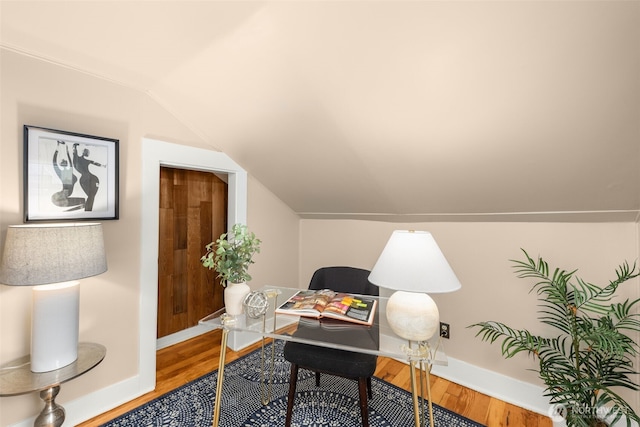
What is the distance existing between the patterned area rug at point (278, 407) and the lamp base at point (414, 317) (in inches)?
34.7

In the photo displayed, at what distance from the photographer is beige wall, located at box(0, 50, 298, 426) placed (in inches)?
57.3

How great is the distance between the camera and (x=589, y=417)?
1.33 m

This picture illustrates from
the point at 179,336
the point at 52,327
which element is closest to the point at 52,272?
the point at 52,327

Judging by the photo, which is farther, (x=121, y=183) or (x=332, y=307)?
(x=121, y=183)

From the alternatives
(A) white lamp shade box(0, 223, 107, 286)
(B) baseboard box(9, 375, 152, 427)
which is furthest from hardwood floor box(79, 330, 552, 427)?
(A) white lamp shade box(0, 223, 107, 286)

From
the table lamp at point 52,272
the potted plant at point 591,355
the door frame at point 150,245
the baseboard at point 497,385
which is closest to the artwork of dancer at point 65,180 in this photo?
the table lamp at point 52,272

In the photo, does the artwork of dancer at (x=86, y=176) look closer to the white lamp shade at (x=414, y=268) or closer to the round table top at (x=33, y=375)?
the round table top at (x=33, y=375)

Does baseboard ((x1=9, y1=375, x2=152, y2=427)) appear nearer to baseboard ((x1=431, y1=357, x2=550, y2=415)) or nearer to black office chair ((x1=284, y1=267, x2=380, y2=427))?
black office chair ((x1=284, y1=267, x2=380, y2=427))

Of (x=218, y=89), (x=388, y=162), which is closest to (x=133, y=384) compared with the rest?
(x=218, y=89)

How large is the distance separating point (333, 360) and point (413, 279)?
2.31ft

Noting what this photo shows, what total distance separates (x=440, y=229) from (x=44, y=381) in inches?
103

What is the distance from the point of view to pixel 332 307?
1.53m

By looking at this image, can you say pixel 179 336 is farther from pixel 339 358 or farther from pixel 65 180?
pixel 339 358

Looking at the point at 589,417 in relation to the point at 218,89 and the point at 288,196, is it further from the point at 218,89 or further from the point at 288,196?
the point at 218,89
